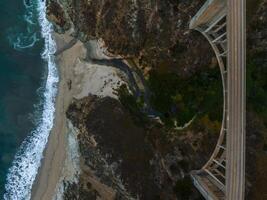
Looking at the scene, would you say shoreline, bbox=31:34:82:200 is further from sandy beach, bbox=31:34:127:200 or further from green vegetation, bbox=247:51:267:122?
green vegetation, bbox=247:51:267:122

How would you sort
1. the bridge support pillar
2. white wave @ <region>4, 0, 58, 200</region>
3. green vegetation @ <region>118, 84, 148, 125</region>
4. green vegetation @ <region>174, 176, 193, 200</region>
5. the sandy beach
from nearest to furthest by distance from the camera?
1. the bridge support pillar
2. green vegetation @ <region>174, 176, 193, 200</region>
3. green vegetation @ <region>118, 84, 148, 125</region>
4. the sandy beach
5. white wave @ <region>4, 0, 58, 200</region>

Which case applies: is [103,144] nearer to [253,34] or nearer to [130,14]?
[130,14]

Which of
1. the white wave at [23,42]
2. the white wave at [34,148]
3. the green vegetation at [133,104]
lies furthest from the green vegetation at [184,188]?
the white wave at [23,42]

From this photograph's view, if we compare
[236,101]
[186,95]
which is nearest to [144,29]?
[186,95]

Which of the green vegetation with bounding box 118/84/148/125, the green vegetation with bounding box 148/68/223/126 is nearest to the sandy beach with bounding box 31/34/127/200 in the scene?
the green vegetation with bounding box 118/84/148/125

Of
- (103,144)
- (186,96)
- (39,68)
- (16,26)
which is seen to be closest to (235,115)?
(186,96)
